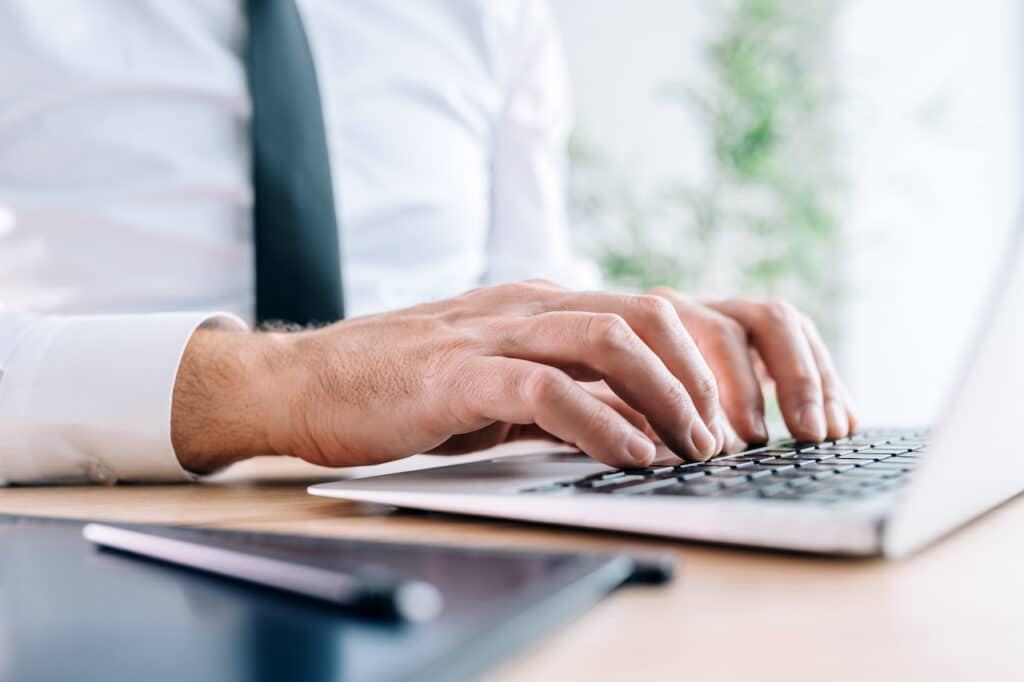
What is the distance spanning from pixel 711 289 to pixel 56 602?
3.21m

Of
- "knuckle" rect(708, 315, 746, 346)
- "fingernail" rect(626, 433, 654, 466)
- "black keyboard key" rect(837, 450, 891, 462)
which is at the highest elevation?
"knuckle" rect(708, 315, 746, 346)

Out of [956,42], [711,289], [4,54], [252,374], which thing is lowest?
[711,289]

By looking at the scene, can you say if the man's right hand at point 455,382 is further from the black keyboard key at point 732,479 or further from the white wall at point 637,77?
the white wall at point 637,77

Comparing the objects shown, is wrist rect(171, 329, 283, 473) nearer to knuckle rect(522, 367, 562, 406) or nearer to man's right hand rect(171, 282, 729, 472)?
man's right hand rect(171, 282, 729, 472)

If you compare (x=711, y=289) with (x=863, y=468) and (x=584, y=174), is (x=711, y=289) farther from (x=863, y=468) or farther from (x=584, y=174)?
(x=863, y=468)

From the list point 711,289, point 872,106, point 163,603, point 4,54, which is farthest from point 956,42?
point 163,603

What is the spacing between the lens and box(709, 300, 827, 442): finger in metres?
0.70

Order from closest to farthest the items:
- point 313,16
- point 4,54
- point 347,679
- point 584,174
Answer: point 347,679
point 4,54
point 313,16
point 584,174

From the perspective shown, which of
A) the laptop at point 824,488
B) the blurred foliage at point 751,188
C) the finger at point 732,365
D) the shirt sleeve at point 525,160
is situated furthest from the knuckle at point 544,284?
the blurred foliage at point 751,188

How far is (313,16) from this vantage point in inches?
48.3

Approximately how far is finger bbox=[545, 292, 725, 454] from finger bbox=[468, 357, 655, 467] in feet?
0.27

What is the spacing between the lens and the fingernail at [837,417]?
729 millimetres

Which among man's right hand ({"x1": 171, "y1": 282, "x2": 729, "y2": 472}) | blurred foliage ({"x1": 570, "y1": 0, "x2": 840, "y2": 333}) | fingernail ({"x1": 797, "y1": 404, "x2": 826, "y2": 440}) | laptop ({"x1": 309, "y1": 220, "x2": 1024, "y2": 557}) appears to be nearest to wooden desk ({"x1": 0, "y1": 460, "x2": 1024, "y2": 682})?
laptop ({"x1": 309, "y1": 220, "x2": 1024, "y2": 557})

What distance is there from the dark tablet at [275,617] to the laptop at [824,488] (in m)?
0.07
